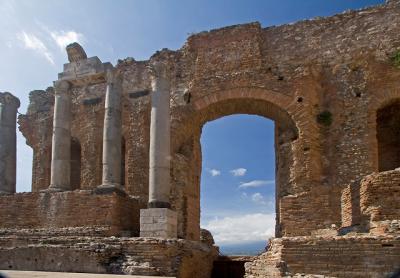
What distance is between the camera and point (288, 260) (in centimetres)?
899

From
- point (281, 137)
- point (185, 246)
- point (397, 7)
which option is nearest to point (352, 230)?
point (185, 246)

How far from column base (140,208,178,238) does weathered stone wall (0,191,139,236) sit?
1.09 meters

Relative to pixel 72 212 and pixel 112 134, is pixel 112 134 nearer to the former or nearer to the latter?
pixel 112 134

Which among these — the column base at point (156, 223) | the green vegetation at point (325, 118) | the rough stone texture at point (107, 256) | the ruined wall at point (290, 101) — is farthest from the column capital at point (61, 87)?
the green vegetation at point (325, 118)

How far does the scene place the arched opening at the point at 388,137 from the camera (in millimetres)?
18469

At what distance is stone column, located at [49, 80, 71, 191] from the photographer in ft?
52.3

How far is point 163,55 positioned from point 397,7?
9.67 metres

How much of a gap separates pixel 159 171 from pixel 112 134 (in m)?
2.67

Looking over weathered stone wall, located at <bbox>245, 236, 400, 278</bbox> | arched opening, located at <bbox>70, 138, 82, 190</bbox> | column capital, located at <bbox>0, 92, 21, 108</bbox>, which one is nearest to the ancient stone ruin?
column capital, located at <bbox>0, 92, 21, 108</bbox>

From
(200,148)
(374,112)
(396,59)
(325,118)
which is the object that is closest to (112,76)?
(200,148)

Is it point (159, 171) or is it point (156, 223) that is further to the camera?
point (159, 171)

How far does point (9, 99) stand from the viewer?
1766 cm

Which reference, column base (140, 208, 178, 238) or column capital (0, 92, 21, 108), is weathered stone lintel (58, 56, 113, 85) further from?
column base (140, 208, 178, 238)

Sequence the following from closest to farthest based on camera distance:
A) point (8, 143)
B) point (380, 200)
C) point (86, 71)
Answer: point (380, 200), point (86, 71), point (8, 143)
